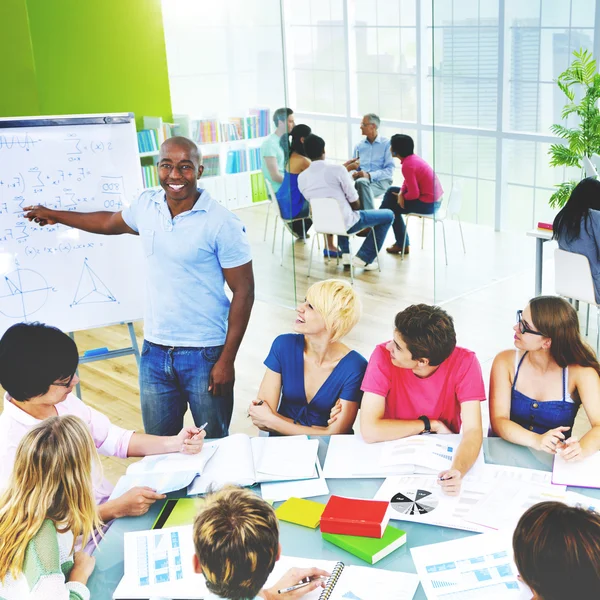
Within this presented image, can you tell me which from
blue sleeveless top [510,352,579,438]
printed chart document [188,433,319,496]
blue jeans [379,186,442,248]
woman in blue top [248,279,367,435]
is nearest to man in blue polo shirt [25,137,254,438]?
woman in blue top [248,279,367,435]

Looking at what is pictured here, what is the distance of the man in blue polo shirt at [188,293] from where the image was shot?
2867 millimetres

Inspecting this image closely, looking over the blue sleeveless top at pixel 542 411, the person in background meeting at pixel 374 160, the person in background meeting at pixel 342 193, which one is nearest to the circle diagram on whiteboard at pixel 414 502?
the blue sleeveless top at pixel 542 411

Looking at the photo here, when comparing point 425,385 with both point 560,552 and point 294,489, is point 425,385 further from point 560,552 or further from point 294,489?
point 560,552

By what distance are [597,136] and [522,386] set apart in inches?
142

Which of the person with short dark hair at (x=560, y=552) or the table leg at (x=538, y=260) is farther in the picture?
the table leg at (x=538, y=260)

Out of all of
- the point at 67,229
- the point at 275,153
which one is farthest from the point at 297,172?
the point at 67,229

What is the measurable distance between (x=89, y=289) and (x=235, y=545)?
2500mm

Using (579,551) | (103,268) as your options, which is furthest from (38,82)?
(579,551)

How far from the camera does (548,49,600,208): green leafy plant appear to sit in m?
5.70

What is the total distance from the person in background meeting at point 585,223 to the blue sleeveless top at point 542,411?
2.24 m

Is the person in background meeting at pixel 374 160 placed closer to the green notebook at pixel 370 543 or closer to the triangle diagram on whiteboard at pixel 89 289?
the triangle diagram on whiteboard at pixel 89 289

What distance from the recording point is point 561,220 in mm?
4832

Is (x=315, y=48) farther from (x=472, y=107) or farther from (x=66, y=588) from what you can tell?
(x=66, y=588)

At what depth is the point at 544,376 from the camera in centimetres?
272
